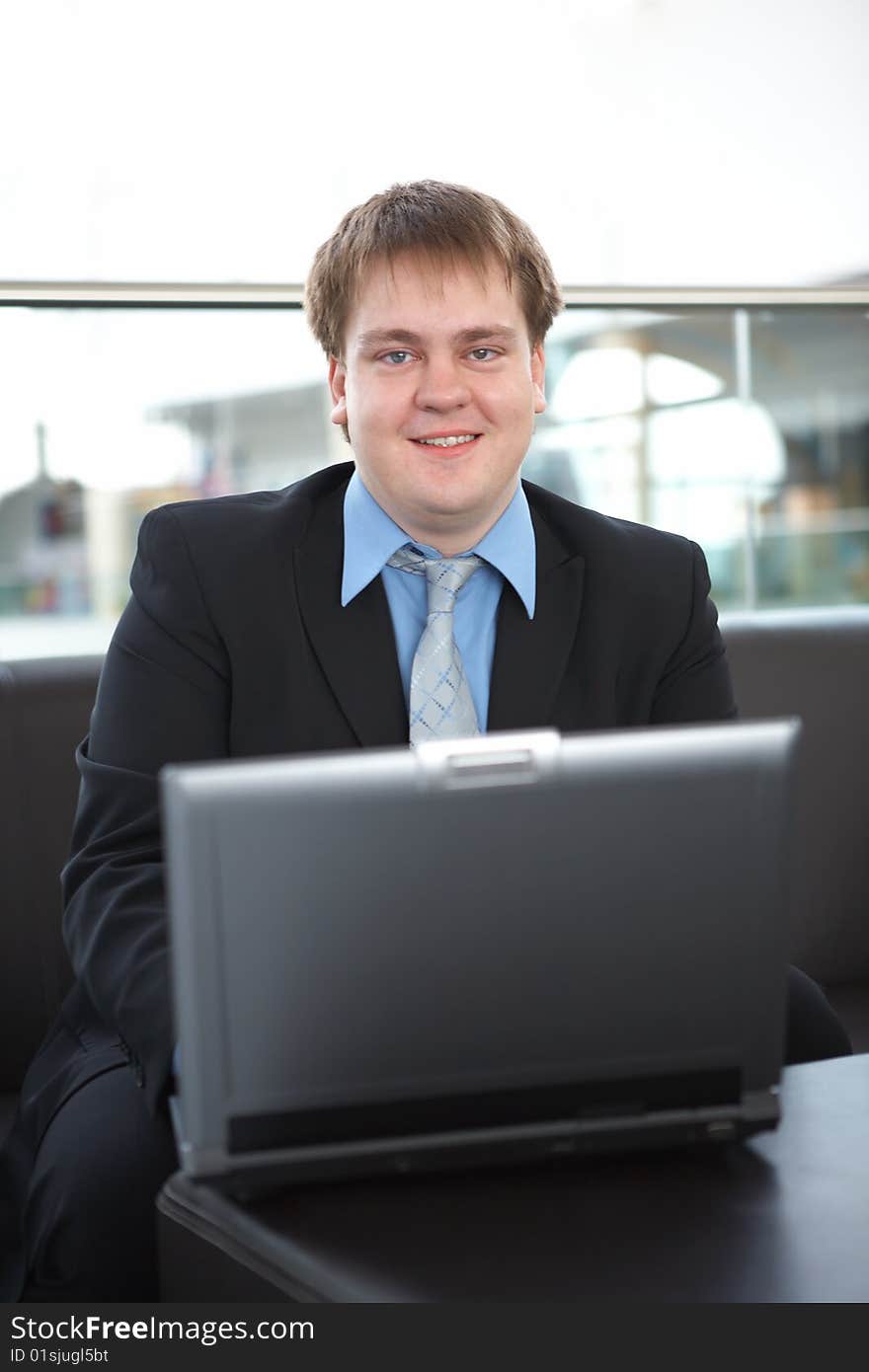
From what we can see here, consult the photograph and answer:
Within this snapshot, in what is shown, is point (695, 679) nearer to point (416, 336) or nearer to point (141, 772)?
point (416, 336)

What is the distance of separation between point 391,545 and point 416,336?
214 millimetres

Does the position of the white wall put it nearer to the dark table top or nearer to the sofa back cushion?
the sofa back cushion

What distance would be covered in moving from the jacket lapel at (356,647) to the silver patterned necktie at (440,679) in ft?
0.08

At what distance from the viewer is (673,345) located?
4.73 metres

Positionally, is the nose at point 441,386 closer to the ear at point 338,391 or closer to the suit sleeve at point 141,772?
the ear at point 338,391

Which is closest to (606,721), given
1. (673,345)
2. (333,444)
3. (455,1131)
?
(455,1131)

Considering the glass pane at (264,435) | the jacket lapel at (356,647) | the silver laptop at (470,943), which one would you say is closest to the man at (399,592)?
the jacket lapel at (356,647)

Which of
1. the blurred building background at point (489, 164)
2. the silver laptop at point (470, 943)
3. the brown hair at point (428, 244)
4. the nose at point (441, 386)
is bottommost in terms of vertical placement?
the silver laptop at point (470, 943)

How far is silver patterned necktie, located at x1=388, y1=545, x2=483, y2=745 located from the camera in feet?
4.73

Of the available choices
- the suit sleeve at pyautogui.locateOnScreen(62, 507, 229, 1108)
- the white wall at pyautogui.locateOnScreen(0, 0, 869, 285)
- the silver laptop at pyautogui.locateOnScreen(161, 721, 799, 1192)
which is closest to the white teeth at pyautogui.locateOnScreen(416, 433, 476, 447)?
the suit sleeve at pyautogui.locateOnScreen(62, 507, 229, 1108)

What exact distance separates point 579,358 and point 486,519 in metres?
4.90

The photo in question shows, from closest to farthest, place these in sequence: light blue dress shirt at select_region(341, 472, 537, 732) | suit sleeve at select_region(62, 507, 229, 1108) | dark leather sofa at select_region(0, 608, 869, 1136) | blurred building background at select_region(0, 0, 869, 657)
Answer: suit sleeve at select_region(62, 507, 229, 1108), light blue dress shirt at select_region(341, 472, 537, 732), dark leather sofa at select_region(0, 608, 869, 1136), blurred building background at select_region(0, 0, 869, 657)

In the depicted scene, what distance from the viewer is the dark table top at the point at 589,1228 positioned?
2.44 ft

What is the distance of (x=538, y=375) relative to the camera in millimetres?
1692
